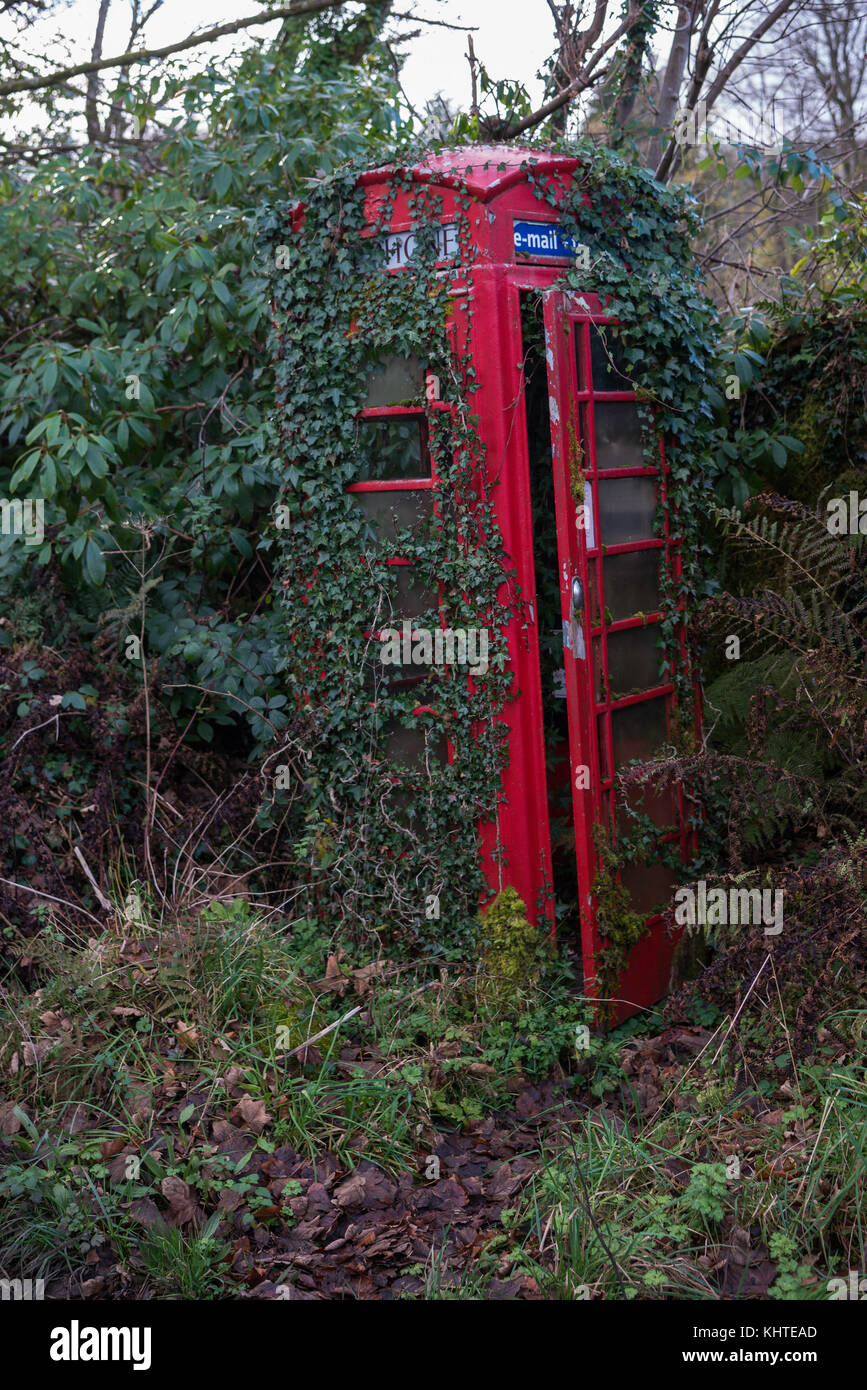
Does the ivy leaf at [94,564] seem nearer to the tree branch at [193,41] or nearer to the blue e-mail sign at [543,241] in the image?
the blue e-mail sign at [543,241]

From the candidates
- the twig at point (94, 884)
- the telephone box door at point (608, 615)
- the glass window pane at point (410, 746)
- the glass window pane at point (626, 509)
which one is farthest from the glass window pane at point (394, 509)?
the twig at point (94, 884)

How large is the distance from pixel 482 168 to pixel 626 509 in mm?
1627

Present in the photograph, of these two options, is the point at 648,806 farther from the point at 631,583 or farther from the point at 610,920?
the point at 631,583

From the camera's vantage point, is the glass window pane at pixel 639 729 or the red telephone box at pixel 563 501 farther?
the glass window pane at pixel 639 729

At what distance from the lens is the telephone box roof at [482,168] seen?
4582 mm

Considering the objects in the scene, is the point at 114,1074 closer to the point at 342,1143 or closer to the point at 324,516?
Answer: the point at 342,1143

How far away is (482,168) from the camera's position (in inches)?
185

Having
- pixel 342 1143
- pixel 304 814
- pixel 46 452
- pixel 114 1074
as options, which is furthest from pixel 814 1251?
pixel 46 452

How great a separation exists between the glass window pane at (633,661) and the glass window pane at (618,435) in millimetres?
783

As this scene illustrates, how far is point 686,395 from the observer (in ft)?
17.2

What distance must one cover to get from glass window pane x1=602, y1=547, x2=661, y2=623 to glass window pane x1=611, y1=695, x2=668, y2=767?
1.45 feet

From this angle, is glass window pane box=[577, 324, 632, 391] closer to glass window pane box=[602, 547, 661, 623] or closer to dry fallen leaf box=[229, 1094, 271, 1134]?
glass window pane box=[602, 547, 661, 623]

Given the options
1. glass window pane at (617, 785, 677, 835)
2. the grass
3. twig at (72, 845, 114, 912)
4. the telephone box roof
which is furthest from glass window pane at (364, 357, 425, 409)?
twig at (72, 845, 114, 912)

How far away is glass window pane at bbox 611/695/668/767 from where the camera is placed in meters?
4.98
